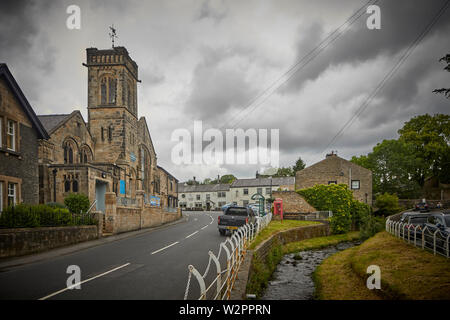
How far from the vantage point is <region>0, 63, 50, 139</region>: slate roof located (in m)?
14.7

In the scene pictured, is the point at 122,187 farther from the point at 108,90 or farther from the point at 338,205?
the point at 338,205

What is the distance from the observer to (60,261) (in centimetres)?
1039

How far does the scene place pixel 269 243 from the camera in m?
15.3

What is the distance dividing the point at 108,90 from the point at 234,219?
83.3 feet

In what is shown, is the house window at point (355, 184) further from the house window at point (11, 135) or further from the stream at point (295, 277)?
the house window at point (11, 135)

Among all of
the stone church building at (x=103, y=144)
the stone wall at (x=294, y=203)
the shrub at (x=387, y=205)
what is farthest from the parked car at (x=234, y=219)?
the shrub at (x=387, y=205)

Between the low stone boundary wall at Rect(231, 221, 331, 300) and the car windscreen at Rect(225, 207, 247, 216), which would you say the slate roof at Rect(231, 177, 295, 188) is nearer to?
the low stone boundary wall at Rect(231, 221, 331, 300)

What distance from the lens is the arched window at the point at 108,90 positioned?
32.8 m

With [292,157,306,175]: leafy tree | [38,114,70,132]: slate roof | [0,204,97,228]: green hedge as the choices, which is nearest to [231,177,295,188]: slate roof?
[292,157,306,175]: leafy tree

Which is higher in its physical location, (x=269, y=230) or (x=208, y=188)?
(x=269, y=230)

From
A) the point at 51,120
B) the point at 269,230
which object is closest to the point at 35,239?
the point at 269,230
